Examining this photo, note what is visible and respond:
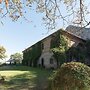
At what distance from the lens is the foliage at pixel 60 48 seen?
153 ft

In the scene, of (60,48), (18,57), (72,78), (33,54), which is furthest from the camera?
(18,57)

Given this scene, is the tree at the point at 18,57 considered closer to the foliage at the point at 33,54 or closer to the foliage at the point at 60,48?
the foliage at the point at 33,54

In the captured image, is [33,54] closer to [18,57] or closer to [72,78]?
[72,78]

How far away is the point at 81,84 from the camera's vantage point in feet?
43.2

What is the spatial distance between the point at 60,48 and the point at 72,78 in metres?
34.6

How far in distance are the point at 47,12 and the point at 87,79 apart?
372 centimetres

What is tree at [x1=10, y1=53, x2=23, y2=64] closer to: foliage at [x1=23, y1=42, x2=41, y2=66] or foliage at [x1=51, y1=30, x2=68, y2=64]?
foliage at [x1=23, y1=42, x2=41, y2=66]

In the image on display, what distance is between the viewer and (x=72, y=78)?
525 inches

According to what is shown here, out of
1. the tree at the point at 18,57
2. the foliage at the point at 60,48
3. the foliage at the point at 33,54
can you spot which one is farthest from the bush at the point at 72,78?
the tree at the point at 18,57

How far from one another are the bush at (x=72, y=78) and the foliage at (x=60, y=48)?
32.5 metres

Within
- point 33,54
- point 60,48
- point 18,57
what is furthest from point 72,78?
point 18,57

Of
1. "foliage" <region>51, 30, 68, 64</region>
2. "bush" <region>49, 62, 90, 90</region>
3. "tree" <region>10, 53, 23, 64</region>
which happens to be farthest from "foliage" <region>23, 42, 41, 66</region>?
"bush" <region>49, 62, 90, 90</region>

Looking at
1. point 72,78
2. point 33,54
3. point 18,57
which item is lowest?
point 72,78

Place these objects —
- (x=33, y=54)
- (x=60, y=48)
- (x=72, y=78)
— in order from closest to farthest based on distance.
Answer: (x=72, y=78) < (x=60, y=48) < (x=33, y=54)
